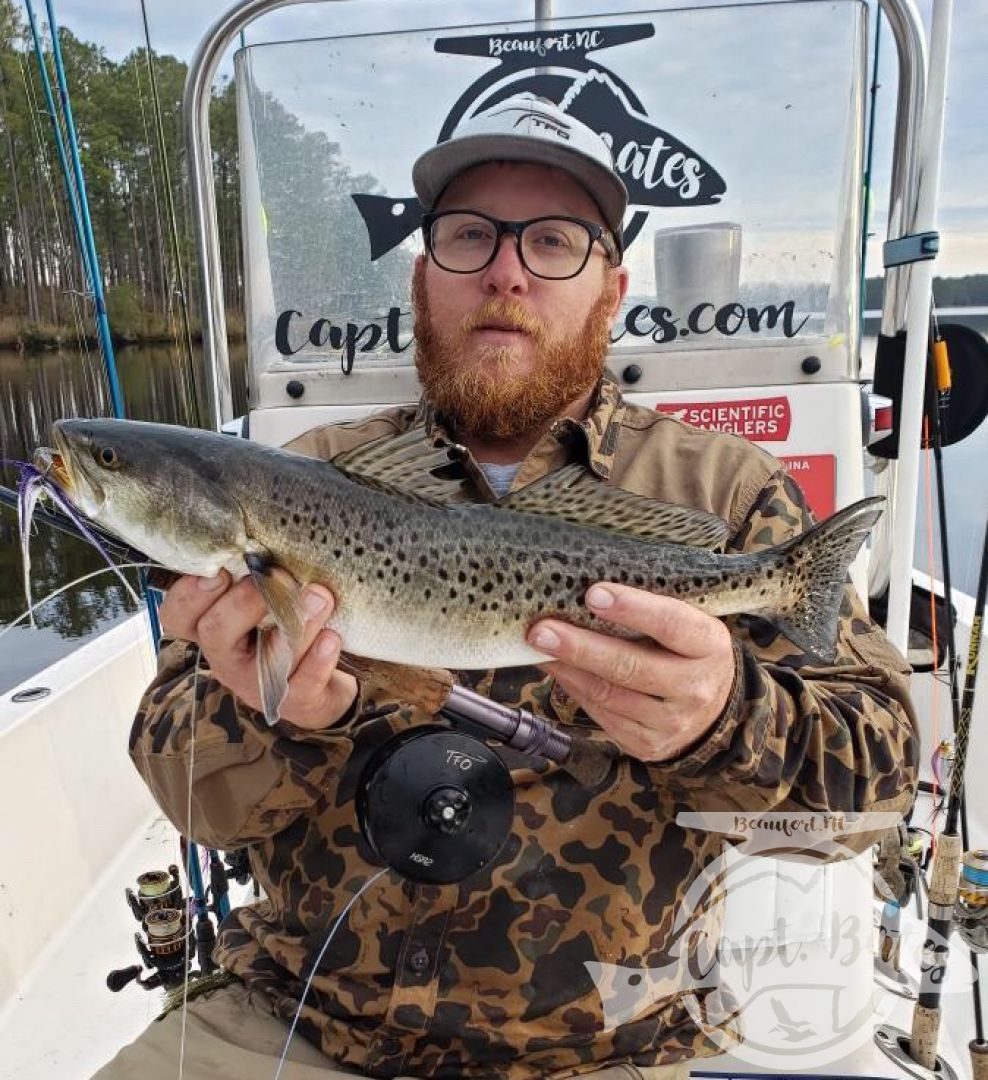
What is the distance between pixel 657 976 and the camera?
2.26m

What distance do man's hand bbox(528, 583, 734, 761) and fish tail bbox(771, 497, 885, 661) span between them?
0.25 metres

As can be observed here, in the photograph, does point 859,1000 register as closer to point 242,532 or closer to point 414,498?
point 414,498

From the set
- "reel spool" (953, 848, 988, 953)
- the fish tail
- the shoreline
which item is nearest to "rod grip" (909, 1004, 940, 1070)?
"reel spool" (953, 848, 988, 953)

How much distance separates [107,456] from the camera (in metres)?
1.79

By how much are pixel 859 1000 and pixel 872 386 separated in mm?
2341

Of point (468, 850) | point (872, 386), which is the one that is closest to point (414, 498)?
point (468, 850)

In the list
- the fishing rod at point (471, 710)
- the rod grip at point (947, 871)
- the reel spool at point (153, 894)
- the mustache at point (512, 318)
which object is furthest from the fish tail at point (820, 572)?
the reel spool at point (153, 894)

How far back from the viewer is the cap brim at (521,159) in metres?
2.64

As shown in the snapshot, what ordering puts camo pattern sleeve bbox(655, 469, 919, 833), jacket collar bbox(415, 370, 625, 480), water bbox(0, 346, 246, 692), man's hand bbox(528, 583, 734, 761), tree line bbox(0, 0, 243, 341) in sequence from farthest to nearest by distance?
water bbox(0, 346, 246, 692), tree line bbox(0, 0, 243, 341), jacket collar bbox(415, 370, 625, 480), camo pattern sleeve bbox(655, 469, 919, 833), man's hand bbox(528, 583, 734, 761)

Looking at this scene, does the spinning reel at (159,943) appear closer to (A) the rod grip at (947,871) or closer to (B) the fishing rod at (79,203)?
(B) the fishing rod at (79,203)

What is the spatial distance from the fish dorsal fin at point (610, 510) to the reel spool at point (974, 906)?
69.7 inches

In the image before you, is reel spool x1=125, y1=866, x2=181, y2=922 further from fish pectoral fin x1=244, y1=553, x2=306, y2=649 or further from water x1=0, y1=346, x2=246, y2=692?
fish pectoral fin x1=244, y1=553, x2=306, y2=649

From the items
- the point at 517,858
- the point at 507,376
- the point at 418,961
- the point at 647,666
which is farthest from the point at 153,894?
the point at 647,666

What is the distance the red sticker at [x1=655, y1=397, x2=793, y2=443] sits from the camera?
11.1 feet
